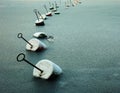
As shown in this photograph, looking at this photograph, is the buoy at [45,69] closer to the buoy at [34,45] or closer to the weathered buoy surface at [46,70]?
the weathered buoy surface at [46,70]

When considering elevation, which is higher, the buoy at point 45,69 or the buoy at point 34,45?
the buoy at point 45,69

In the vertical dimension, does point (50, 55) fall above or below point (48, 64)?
below

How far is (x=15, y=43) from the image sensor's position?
25.3 m

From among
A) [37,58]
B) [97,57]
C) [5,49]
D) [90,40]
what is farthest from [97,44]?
[5,49]

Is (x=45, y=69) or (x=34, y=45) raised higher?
(x=45, y=69)

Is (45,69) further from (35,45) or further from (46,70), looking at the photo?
(35,45)

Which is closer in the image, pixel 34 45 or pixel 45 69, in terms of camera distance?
pixel 45 69

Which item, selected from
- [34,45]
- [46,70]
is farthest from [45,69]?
[34,45]

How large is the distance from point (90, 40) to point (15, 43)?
7118mm

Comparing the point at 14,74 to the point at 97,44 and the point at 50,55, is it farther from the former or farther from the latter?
the point at 97,44

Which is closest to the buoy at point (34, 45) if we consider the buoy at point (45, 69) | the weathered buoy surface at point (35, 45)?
the weathered buoy surface at point (35, 45)

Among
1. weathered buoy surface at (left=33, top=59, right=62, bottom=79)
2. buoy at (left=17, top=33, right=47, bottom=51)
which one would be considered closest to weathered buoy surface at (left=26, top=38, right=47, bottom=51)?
buoy at (left=17, top=33, right=47, bottom=51)

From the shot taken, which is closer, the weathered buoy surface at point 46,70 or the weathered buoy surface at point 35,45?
the weathered buoy surface at point 46,70

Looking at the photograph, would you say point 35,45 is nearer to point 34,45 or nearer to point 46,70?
point 34,45
